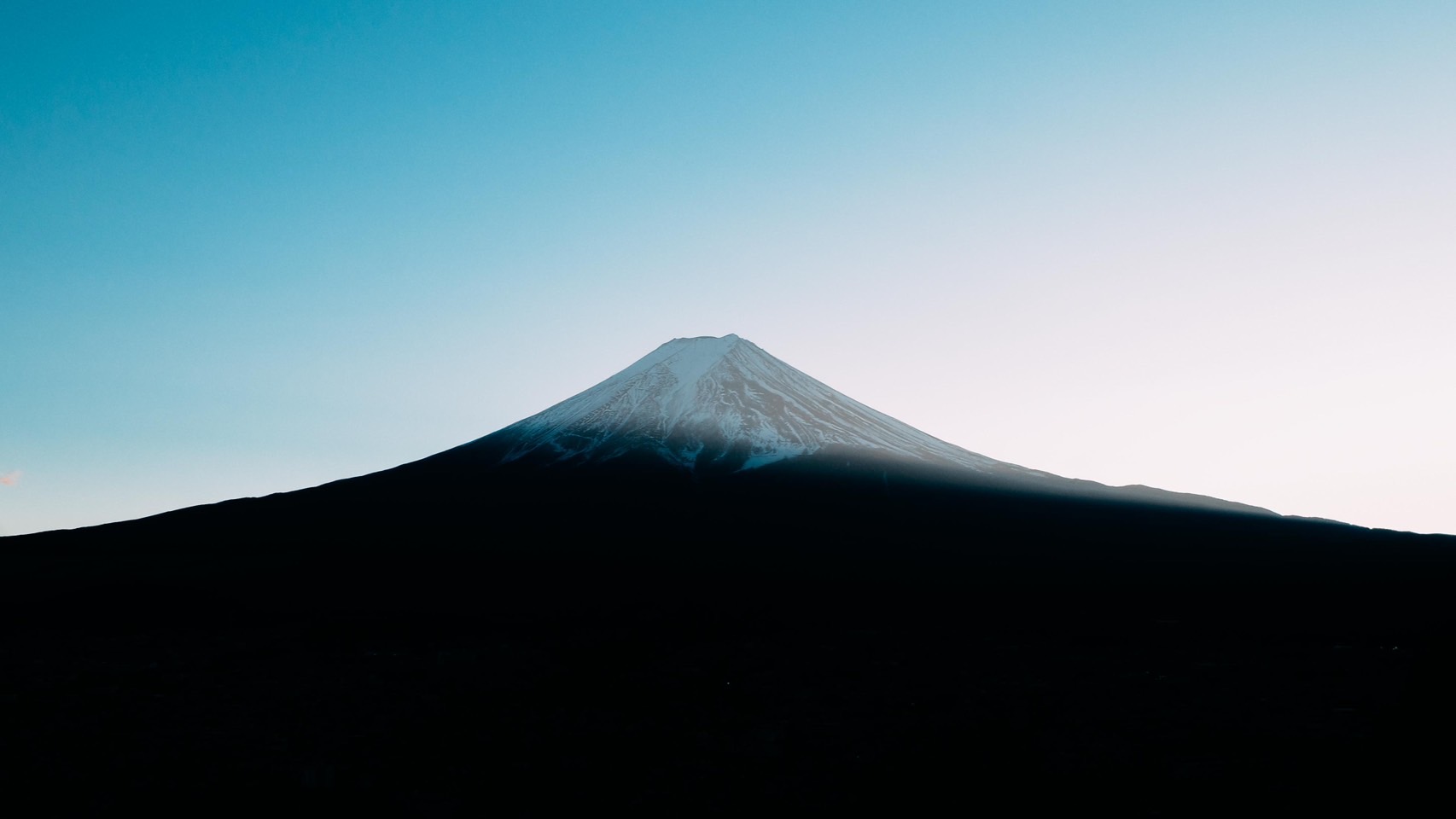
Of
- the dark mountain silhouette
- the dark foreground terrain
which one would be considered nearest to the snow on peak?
the dark mountain silhouette

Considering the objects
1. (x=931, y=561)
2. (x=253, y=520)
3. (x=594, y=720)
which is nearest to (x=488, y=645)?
(x=594, y=720)

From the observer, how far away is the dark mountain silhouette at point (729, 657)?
61.5ft

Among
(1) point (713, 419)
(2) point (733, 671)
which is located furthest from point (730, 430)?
(2) point (733, 671)

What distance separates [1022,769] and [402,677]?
2085 centimetres

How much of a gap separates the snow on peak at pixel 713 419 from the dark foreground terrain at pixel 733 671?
38656 millimetres

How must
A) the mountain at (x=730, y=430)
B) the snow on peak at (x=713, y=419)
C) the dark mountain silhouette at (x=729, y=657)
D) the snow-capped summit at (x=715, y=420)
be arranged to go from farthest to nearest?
the snow on peak at (x=713, y=419) → the snow-capped summit at (x=715, y=420) → the mountain at (x=730, y=430) → the dark mountain silhouette at (x=729, y=657)

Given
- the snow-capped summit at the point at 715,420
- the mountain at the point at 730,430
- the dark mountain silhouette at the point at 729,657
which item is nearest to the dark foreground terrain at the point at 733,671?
the dark mountain silhouette at the point at 729,657

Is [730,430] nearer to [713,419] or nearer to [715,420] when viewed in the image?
[715,420]

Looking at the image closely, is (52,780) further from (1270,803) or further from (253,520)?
(253,520)

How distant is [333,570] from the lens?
219 ft

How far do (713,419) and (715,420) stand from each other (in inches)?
18.3

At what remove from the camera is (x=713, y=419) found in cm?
13338

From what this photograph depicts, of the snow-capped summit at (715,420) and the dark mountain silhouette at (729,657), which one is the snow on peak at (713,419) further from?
the dark mountain silhouette at (729,657)

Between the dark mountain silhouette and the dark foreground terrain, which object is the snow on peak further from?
the dark foreground terrain
